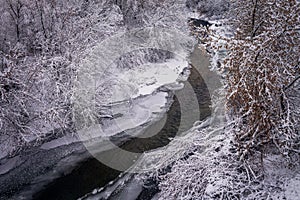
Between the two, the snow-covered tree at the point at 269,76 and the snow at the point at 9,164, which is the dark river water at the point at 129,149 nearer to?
the snow at the point at 9,164

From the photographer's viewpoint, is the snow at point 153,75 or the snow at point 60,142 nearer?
the snow at point 60,142

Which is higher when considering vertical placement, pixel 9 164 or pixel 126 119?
pixel 9 164

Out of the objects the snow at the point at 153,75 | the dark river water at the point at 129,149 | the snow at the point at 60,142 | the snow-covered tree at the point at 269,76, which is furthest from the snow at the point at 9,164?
the snow-covered tree at the point at 269,76

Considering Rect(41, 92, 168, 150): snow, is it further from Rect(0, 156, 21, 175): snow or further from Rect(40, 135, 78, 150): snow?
Rect(0, 156, 21, 175): snow

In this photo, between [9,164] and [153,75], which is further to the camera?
[153,75]

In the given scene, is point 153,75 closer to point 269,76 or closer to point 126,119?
point 126,119

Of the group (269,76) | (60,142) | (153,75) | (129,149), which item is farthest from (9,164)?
(153,75)

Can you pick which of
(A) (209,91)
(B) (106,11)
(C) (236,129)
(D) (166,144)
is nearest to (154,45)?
(B) (106,11)

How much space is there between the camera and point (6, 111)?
974 cm

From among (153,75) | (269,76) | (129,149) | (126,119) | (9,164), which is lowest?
(129,149)

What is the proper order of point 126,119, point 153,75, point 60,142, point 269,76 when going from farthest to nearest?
point 153,75, point 126,119, point 60,142, point 269,76

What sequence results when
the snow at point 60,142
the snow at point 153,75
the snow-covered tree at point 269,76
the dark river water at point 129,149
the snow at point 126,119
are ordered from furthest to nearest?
the snow at point 153,75 < the snow at point 126,119 < the snow at point 60,142 < the dark river water at point 129,149 < the snow-covered tree at point 269,76

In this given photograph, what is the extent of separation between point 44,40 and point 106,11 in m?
4.43

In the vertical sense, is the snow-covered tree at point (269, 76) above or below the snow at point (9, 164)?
above
